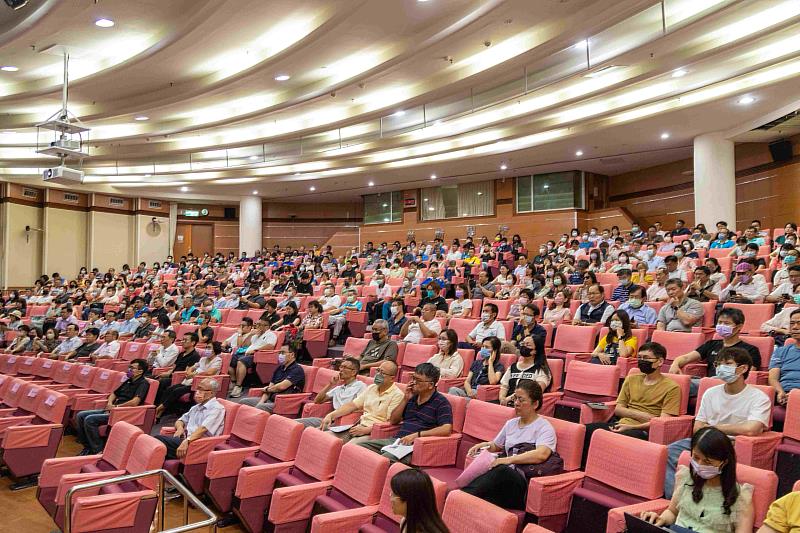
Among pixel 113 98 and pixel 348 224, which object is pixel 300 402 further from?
pixel 348 224

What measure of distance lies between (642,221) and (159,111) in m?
10.5

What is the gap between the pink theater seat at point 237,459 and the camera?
3.78 meters

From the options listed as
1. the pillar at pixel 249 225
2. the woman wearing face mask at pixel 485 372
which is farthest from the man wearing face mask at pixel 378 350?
the pillar at pixel 249 225

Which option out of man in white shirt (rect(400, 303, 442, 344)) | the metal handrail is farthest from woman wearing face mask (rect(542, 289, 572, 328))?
the metal handrail

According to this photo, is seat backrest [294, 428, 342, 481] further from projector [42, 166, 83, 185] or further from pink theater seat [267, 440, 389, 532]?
projector [42, 166, 83, 185]

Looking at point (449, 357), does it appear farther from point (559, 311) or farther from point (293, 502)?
point (293, 502)

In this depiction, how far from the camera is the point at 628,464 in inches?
107

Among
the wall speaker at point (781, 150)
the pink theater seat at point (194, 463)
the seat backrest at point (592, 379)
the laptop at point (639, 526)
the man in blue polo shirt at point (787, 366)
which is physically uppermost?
the wall speaker at point (781, 150)

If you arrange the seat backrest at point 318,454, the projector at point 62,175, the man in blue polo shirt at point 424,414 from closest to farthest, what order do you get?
1. the seat backrest at point 318,454
2. the man in blue polo shirt at point 424,414
3. the projector at point 62,175

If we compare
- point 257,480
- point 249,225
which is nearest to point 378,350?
point 257,480

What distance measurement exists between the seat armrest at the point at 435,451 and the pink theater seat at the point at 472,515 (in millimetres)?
812

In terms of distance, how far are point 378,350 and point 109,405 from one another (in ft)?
7.92

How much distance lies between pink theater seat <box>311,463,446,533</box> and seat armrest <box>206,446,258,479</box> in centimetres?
120

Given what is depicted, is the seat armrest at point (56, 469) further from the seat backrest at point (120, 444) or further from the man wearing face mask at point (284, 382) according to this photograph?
the man wearing face mask at point (284, 382)
